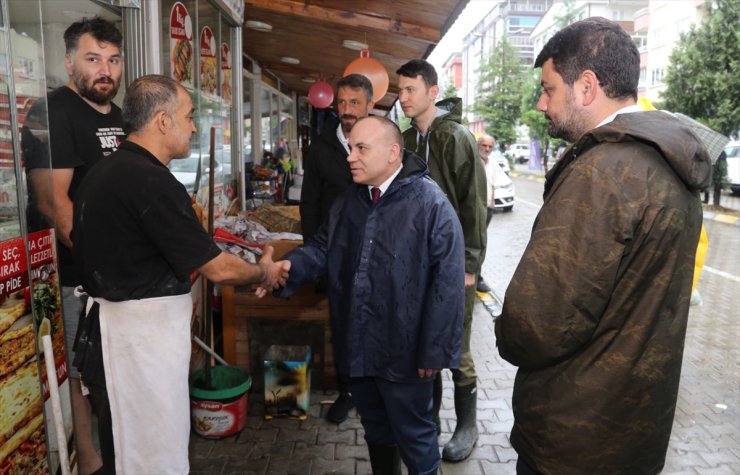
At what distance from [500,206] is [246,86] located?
944 cm

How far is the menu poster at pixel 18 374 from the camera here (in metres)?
2.37

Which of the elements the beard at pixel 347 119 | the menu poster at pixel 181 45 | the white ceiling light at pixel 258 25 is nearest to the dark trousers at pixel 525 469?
the beard at pixel 347 119

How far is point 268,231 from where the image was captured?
5535mm

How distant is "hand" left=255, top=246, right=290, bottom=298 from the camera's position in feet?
9.54

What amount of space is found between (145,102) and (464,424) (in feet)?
9.06

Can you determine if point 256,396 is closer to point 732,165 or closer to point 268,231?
point 268,231

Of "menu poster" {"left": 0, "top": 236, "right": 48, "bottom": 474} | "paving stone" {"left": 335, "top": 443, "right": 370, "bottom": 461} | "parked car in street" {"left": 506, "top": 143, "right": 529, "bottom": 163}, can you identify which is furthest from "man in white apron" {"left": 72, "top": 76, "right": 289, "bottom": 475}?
"parked car in street" {"left": 506, "top": 143, "right": 529, "bottom": 163}

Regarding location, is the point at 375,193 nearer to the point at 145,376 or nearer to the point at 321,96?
the point at 145,376

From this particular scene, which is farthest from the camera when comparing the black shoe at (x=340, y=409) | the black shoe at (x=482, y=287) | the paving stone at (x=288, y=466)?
the black shoe at (x=482, y=287)

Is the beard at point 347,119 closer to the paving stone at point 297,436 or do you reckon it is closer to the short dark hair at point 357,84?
the short dark hair at point 357,84

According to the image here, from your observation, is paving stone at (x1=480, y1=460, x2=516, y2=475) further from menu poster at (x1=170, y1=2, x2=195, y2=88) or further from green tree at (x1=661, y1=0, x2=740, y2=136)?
green tree at (x1=661, y1=0, x2=740, y2=136)

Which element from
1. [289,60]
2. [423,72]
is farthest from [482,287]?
[289,60]

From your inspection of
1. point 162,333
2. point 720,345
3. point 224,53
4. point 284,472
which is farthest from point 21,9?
point 720,345

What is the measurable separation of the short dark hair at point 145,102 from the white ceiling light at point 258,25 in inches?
217
